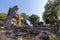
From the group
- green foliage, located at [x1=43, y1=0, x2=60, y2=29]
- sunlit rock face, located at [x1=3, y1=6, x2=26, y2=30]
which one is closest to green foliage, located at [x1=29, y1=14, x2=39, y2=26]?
green foliage, located at [x1=43, y1=0, x2=60, y2=29]

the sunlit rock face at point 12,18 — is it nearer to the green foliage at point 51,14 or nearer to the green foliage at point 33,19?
the green foliage at point 51,14

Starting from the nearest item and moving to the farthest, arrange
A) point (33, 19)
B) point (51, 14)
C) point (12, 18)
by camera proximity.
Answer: point (12, 18) < point (51, 14) < point (33, 19)

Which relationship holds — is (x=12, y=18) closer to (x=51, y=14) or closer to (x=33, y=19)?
(x=51, y=14)

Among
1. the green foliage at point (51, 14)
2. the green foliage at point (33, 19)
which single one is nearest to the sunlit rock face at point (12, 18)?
the green foliage at point (51, 14)

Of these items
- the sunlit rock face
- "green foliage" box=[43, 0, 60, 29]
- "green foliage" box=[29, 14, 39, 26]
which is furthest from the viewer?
"green foliage" box=[29, 14, 39, 26]

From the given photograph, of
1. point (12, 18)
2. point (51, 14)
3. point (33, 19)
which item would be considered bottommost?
point (12, 18)

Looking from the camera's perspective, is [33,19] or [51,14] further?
[33,19]

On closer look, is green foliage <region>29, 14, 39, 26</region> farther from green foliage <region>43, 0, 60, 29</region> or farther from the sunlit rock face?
the sunlit rock face

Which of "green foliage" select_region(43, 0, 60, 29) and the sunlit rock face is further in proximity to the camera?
"green foliage" select_region(43, 0, 60, 29)

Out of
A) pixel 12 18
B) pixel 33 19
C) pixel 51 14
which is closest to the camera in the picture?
pixel 12 18

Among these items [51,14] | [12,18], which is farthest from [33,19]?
[12,18]

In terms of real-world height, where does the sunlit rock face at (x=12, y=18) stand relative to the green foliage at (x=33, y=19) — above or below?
below

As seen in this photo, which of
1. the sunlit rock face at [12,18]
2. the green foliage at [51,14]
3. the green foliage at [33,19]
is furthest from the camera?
the green foliage at [33,19]

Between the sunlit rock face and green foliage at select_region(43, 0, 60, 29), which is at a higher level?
green foliage at select_region(43, 0, 60, 29)
